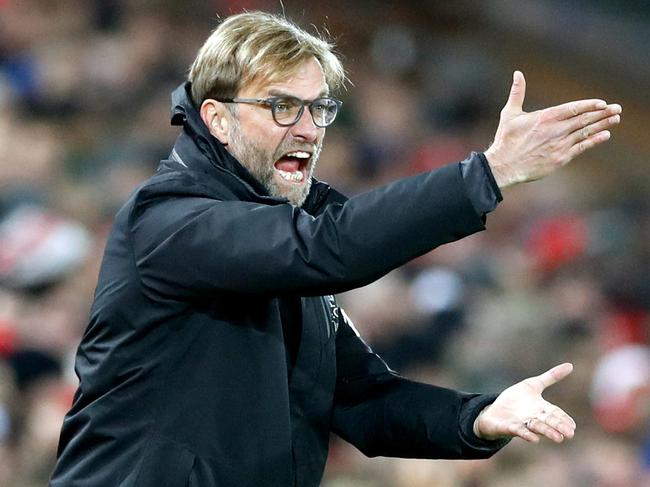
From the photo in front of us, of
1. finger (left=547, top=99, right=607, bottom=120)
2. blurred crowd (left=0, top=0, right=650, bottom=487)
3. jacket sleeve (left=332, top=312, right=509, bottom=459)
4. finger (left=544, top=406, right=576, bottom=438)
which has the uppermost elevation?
finger (left=547, top=99, right=607, bottom=120)

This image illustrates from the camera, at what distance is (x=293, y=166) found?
121 inches

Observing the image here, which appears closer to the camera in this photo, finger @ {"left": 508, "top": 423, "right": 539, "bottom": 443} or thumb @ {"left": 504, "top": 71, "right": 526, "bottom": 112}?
thumb @ {"left": 504, "top": 71, "right": 526, "bottom": 112}

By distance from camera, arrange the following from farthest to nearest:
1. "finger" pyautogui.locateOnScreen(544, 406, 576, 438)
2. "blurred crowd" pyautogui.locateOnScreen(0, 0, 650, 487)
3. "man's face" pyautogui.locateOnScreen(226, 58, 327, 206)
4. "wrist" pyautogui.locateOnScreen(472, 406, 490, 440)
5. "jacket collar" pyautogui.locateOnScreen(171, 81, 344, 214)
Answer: "blurred crowd" pyautogui.locateOnScreen(0, 0, 650, 487) < "wrist" pyautogui.locateOnScreen(472, 406, 490, 440) < "man's face" pyautogui.locateOnScreen(226, 58, 327, 206) < "jacket collar" pyautogui.locateOnScreen(171, 81, 344, 214) < "finger" pyautogui.locateOnScreen(544, 406, 576, 438)

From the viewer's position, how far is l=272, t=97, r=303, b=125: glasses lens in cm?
298

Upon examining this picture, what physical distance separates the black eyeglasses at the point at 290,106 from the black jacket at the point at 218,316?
0.14 m

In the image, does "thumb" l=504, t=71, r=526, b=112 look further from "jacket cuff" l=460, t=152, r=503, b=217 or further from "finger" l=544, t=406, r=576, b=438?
"finger" l=544, t=406, r=576, b=438

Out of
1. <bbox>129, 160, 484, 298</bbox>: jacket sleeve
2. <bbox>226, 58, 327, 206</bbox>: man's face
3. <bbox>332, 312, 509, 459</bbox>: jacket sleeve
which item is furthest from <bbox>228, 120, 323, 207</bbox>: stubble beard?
<bbox>332, 312, 509, 459</bbox>: jacket sleeve

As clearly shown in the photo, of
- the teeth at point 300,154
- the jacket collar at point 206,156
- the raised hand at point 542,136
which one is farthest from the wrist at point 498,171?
the teeth at point 300,154

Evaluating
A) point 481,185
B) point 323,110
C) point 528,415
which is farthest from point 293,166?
point 528,415

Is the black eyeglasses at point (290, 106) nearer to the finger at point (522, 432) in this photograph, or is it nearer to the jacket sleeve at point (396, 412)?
the jacket sleeve at point (396, 412)

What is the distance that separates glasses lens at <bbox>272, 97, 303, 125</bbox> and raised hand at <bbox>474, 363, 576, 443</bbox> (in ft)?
2.46

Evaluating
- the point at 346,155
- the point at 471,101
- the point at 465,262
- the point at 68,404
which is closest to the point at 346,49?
the point at 471,101

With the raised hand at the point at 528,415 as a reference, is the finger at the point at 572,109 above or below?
above

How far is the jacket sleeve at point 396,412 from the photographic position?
3.16m
